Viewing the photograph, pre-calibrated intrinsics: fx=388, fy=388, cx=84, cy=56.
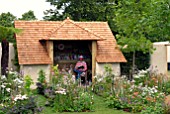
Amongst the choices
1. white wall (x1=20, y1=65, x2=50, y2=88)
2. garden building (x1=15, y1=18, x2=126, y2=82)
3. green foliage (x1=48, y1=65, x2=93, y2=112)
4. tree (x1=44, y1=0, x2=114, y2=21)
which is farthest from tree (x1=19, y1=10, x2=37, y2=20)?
green foliage (x1=48, y1=65, x2=93, y2=112)

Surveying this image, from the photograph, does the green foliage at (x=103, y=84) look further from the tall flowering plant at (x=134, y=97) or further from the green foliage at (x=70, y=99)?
the green foliage at (x=70, y=99)

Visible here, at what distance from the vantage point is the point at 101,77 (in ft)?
55.6

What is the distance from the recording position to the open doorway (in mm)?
20469

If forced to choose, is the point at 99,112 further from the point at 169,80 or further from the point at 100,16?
the point at 100,16

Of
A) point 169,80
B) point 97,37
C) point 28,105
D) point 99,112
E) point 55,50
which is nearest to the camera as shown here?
point 28,105

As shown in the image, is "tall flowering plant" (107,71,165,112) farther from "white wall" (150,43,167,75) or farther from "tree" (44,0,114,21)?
"tree" (44,0,114,21)

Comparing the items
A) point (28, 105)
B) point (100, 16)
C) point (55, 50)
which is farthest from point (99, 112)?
point (100, 16)

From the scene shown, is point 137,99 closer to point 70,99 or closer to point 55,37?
point 70,99

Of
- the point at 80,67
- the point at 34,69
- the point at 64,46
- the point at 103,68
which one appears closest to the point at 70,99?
the point at 34,69

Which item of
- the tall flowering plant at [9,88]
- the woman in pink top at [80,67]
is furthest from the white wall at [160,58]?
the tall flowering plant at [9,88]

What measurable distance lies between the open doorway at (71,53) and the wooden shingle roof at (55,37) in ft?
2.65

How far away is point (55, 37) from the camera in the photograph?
18719 mm

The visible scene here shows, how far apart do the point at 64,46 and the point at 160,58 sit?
5.31m

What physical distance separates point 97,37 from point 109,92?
5440mm
